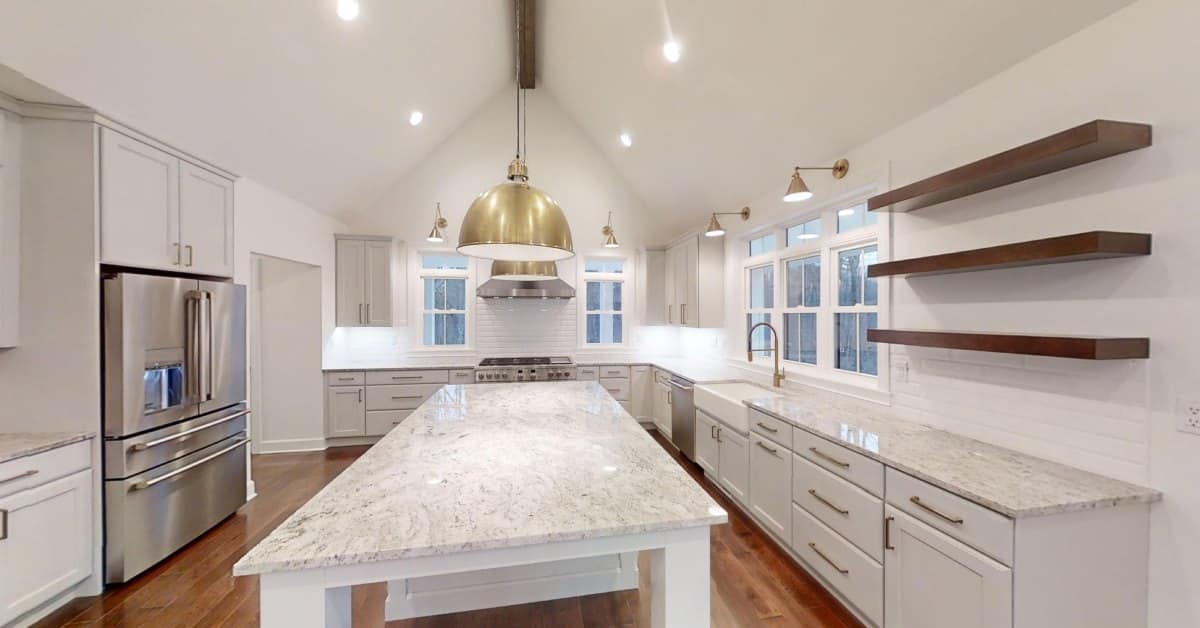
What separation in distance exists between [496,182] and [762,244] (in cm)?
332

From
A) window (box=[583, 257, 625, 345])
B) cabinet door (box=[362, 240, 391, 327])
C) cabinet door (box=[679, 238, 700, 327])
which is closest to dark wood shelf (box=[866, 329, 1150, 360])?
cabinet door (box=[679, 238, 700, 327])

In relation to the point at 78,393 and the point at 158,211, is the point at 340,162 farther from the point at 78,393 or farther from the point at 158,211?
the point at 78,393

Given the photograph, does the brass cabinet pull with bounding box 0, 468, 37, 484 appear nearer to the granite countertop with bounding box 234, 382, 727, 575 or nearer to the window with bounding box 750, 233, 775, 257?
the granite countertop with bounding box 234, 382, 727, 575

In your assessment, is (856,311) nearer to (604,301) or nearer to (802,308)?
(802,308)

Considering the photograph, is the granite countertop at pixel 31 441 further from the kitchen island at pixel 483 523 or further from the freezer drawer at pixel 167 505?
the kitchen island at pixel 483 523

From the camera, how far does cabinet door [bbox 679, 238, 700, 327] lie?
4594mm

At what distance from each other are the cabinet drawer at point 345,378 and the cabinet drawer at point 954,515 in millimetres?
4697

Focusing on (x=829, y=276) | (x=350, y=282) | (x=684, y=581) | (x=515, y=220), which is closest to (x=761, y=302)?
(x=829, y=276)

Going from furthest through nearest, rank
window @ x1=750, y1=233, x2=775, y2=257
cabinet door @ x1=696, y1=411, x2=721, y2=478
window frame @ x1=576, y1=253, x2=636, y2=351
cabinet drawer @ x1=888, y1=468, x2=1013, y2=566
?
1. window frame @ x1=576, y1=253, x2=636, y2=351
2. window @ x1=750, y1=233, x2=775, y2=257
3. cabinet door @ x1=696, y1=411, x2=721, y2=478
4. cabinet drawer @ x1=888, y1=468, x2=1013, y2=566

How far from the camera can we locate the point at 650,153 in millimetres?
4461

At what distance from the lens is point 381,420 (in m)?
4.50

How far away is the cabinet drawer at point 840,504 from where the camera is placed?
1792 millimetres

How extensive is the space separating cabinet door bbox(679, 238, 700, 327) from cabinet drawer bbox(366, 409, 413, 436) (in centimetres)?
339

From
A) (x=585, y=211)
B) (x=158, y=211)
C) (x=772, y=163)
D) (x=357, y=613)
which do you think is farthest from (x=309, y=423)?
(x=772, y=163)
